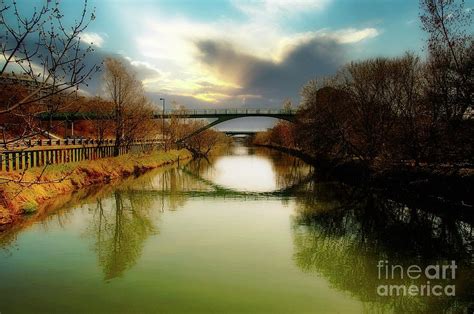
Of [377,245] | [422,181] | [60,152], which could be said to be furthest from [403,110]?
[60,152]

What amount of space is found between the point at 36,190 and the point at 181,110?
6253 centimetres

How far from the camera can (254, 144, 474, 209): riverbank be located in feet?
77.8

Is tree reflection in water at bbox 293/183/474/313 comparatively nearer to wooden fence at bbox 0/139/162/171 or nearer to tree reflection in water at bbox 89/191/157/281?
tree reflection in water at bbox 89/191/157/281

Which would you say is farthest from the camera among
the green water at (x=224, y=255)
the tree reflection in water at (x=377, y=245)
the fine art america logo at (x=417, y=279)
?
the fine art america logo at (x=417, y=279)

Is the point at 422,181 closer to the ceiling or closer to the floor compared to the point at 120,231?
closer to the ceiling

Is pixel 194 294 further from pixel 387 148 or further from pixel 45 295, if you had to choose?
pixel 387 148

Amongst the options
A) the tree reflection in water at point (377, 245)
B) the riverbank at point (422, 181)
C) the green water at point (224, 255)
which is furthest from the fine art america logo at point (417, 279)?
the riverbank at point (422, 181)

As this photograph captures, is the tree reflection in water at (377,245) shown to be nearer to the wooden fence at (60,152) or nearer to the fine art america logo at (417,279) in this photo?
the fine art america logo at (417,279)

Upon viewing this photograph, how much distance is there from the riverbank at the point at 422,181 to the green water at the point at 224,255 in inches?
82.6

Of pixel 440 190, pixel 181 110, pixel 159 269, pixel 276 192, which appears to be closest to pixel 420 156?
pixel 440 190

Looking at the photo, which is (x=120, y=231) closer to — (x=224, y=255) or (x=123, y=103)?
(x=224, y=255)

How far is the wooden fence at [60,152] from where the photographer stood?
26944 mm

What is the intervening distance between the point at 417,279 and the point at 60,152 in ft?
108

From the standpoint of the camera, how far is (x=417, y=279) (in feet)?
41.9
